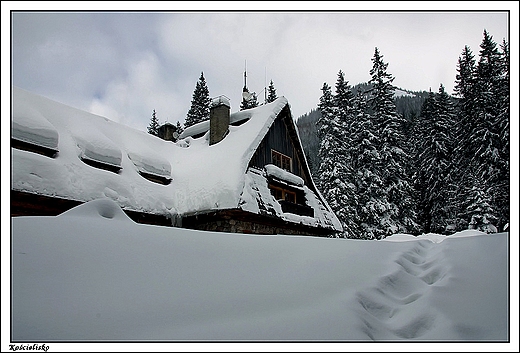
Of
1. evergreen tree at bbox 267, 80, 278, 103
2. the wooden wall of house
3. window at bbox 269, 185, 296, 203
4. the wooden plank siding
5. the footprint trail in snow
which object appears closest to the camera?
the footprint trail in snow

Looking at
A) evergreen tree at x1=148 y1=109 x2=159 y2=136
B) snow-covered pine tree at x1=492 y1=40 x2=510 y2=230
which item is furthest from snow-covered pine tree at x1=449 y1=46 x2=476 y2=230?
evergreen tree at x1=148 y1=109 x2=159 y2=136

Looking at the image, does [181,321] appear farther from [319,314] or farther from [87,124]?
[87,124]

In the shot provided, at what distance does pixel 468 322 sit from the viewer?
3.50m

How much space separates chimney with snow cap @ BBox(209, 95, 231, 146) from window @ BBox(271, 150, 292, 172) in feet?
9.08

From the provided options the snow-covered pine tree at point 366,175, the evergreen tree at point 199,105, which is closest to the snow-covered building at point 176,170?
the snow-covered pine tree at point 366,175

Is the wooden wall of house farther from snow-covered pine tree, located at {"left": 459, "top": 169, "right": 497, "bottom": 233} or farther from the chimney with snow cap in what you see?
snow-covered pine tree, located at {"left": 459, "top": 169, "right": 497, "bottom": 233}

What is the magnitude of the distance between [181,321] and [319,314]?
132 centimetres

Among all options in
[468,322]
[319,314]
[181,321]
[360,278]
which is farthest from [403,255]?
[181,321]

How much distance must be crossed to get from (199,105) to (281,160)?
741 inches

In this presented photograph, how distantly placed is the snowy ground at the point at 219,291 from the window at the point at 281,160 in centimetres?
1152

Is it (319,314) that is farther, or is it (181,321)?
(319,314)

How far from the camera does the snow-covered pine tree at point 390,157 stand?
24.8m

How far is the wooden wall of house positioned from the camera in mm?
15772

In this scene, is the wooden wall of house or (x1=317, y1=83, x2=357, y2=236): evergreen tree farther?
(x1=317, y1=83, x2=357, y2=236): evergreen tree
